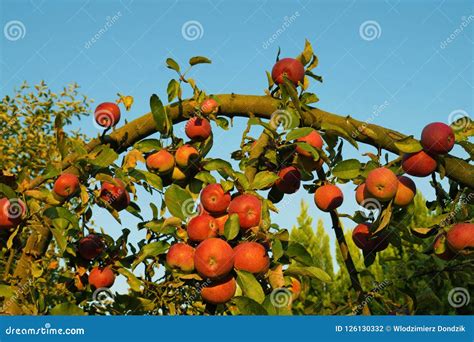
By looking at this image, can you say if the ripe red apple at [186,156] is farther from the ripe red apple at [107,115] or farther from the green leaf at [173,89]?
the ripe red apple at [107,115]

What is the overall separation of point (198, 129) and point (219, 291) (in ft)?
2.49

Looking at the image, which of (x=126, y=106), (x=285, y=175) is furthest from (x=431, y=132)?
(x=126, y=106)

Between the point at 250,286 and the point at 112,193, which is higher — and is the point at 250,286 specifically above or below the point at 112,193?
below

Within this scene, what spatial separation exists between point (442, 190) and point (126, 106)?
1.46 meters

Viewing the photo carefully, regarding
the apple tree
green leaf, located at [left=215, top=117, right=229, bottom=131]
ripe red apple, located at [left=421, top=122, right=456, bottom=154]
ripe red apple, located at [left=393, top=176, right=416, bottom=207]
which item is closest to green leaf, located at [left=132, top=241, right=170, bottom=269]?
the apple tree

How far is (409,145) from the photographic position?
2119 mm

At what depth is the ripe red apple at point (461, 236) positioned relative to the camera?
210 cm

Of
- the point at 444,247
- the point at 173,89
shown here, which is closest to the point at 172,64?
the point at 173,89

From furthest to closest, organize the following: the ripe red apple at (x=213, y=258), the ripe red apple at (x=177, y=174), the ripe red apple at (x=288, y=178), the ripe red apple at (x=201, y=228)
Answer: the ripe red apple at (x=177, y=174) → the ripe red apple at (x=288, y=178) → the ripe red apple at (x=201, y=228) → the ripe red apple at (x=213, y=258)

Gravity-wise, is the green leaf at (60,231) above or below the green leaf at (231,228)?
above

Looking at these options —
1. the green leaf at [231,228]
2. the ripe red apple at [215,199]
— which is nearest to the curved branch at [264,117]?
the ripe red apple at [215,199]

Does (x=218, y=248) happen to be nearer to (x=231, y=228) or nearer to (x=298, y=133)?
(x=231, y=228)

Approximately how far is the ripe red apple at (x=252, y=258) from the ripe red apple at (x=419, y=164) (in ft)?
2.15

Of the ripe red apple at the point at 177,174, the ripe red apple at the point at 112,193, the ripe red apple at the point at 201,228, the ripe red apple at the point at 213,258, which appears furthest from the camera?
the ripe red apple at the point at 112,193
